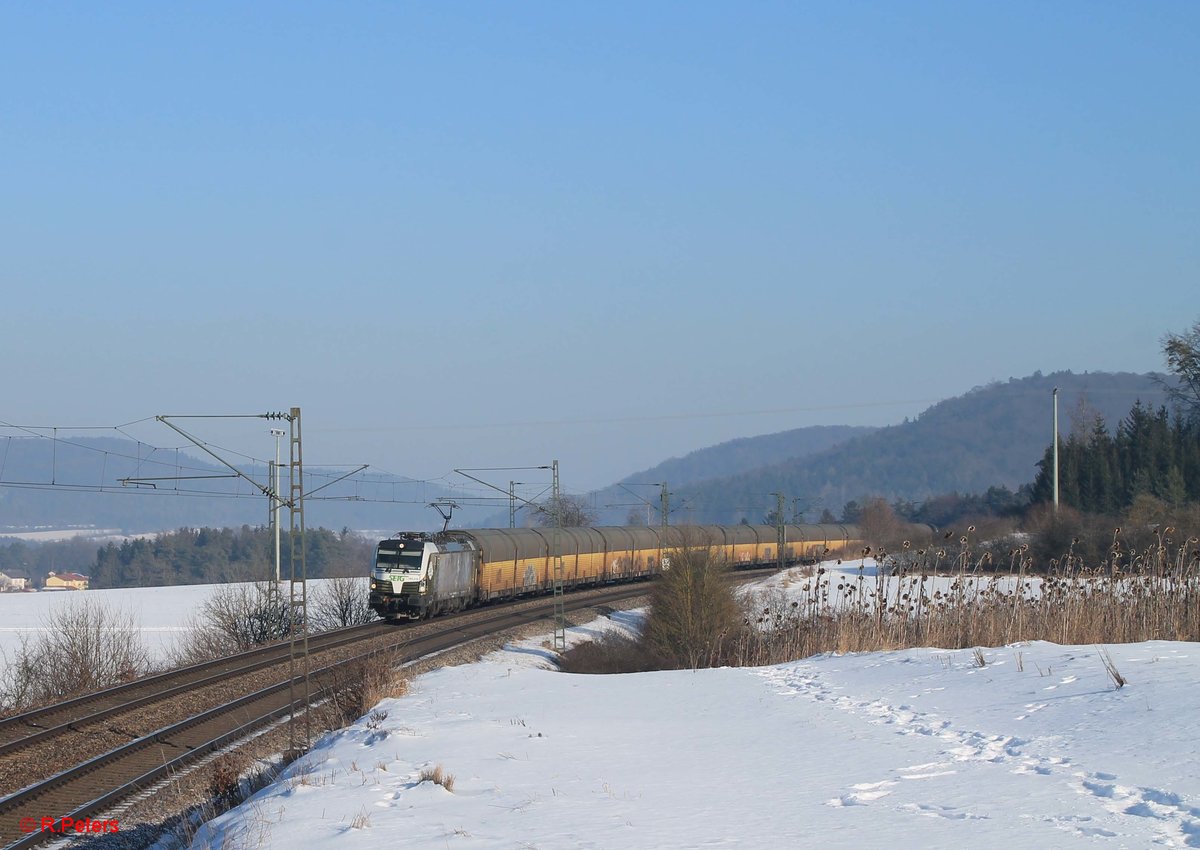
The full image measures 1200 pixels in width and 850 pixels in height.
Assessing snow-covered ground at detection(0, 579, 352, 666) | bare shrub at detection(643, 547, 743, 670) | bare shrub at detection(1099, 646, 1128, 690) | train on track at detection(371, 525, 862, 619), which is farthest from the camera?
snow-covered ground at detection(0, 579, 352, 666)

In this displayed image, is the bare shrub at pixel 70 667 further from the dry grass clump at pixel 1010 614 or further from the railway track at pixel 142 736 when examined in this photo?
the dry grass clump at pixel 1010 614

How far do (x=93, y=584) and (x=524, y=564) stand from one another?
→ 111 m

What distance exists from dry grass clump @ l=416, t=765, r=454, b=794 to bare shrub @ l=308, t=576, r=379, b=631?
45.2 meters

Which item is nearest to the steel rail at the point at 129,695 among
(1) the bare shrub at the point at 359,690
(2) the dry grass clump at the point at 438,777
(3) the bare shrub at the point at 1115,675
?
(1) the bare shrub at the point at 359,690

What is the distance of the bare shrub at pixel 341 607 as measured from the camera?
56.8 m

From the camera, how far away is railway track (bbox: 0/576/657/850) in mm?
15141

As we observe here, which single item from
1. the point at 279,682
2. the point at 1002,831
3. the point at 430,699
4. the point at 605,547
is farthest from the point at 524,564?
the point at 1002,831

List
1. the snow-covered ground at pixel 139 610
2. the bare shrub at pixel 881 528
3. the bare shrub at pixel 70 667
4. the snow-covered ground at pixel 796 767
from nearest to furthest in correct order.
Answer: the snow-covered ground at pixel 796 767, the bare shrub at pixel 70 667, the snow-covered ground at pixel 139 610, the bare shrub at pixel 881 528

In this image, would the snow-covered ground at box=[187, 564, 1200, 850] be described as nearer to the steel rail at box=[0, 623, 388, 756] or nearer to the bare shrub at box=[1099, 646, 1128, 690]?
the bare shrub at box=[1099, 646, 1128, 690]

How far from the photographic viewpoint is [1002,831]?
25.7 ft

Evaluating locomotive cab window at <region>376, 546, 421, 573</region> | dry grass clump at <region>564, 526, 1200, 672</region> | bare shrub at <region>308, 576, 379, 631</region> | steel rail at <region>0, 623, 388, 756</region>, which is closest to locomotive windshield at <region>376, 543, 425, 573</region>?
locomotive cab window at <region>376, 546, 421, 573</region>

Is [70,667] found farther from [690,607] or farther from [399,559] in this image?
[690,607]

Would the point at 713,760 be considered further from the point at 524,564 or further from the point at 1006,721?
the point at 524,564

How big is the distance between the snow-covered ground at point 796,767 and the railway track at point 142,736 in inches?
148
